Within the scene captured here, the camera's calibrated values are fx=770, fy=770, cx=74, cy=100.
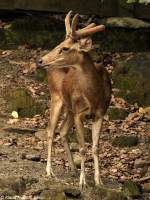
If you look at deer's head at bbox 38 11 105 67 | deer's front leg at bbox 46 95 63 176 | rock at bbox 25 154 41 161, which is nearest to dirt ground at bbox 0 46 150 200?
rock at bbox 25 154 41 161

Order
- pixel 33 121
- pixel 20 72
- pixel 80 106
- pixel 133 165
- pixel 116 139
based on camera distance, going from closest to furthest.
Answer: pixel 80 106 → pixel 133 165 → pixel 116 139 → pixel 33 121 → pixel 20 72

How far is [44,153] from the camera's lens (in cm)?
1198

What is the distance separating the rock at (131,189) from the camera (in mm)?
9953

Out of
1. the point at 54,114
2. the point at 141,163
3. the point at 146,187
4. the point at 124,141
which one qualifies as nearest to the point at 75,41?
the point at 54,114

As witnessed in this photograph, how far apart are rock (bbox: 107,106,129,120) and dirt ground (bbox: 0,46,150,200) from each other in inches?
3.6

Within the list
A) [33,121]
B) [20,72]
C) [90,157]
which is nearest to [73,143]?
[90,157]

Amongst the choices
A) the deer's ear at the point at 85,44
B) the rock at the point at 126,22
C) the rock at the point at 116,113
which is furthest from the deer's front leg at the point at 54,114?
the rock at the point at 126,22

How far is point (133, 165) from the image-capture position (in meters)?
11.9

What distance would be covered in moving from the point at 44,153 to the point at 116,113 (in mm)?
2608

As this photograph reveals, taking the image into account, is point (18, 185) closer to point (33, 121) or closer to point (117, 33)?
point (33, 121)

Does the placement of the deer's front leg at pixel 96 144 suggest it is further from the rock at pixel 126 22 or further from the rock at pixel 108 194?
the rock at pixel 126 22

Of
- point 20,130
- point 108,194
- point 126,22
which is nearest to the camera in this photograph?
point 108,194

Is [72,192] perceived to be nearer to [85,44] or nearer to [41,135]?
[85,44]

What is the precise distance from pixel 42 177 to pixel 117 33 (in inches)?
296
